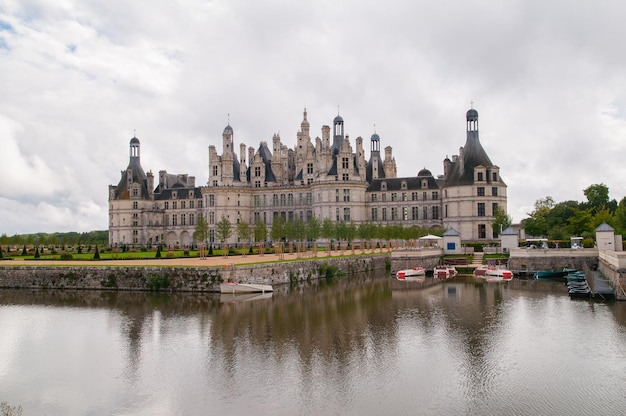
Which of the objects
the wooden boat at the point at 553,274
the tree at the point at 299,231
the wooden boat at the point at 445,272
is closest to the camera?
the wooden boat at the point at 553,274

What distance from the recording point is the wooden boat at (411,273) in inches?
1904

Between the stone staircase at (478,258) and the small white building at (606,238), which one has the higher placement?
the small white building at (606,238)

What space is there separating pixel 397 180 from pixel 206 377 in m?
59.2

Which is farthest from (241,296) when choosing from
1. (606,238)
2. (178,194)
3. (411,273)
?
(178,194)

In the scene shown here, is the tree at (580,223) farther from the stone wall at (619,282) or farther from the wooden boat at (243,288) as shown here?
the wooden boat at (243,288)

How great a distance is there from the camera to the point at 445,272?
49.2 meters

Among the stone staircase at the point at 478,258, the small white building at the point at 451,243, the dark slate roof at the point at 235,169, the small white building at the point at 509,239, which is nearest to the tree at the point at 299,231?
the small white building at the point at 451,243

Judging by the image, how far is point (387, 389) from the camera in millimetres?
17000

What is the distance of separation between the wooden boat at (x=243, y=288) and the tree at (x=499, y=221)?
1325 inches

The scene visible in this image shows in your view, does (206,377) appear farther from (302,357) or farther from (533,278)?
(533,278)

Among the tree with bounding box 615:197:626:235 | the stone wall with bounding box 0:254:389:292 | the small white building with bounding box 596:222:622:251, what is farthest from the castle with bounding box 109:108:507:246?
the stone wall with bounding box 0:254:389:292

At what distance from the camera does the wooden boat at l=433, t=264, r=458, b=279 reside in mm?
49031

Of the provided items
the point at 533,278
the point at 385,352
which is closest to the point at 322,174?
the point at 533,278

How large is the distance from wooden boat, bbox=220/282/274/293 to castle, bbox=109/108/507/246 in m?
34.4
